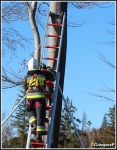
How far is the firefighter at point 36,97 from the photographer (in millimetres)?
6789

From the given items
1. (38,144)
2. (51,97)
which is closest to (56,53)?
(51,97)

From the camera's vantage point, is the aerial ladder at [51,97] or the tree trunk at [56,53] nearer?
the aerial ladder at [51,97]

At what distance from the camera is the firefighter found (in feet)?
22.3

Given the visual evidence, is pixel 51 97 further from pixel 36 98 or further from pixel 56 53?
pixel 56 53

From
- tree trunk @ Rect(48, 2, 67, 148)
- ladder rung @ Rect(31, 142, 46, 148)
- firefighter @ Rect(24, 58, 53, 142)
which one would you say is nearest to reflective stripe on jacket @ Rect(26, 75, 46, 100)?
firefighter @ Rect(24, 58, 53, 142)

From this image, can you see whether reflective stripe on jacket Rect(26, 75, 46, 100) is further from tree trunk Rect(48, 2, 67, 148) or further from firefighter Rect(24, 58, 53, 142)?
tree trunk Rect(48, 2, 67, 148)

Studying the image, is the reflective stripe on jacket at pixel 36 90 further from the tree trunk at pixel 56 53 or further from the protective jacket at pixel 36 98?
A: the tree trunk at pixel 56 53

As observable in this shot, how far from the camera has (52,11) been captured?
8.89 metres

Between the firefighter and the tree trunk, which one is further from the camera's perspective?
the tree trunk

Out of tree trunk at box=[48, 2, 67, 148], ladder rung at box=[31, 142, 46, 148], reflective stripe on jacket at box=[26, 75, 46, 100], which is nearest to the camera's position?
ladder rung at box=[31, 142, 46, 148]

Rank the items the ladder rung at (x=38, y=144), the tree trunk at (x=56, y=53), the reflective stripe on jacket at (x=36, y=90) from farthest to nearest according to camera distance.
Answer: the tree trunk at (x=56, y=53), the reflective stripe on jacket at (x=36, y=90), the ladder rung at (x=38, y=144)

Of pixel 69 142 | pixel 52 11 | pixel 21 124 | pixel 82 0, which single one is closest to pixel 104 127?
pixel 69 142

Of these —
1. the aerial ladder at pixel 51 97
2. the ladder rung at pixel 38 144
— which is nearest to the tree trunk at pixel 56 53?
the aerial ladder at pixel 51 97

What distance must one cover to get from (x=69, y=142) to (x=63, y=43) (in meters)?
10.0
